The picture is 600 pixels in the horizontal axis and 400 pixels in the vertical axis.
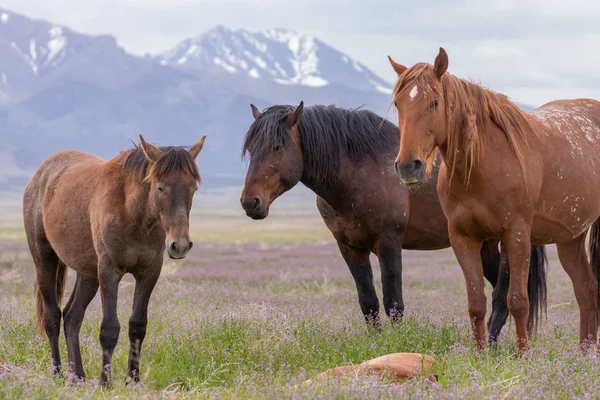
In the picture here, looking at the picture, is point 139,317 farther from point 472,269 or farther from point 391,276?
point 472,269

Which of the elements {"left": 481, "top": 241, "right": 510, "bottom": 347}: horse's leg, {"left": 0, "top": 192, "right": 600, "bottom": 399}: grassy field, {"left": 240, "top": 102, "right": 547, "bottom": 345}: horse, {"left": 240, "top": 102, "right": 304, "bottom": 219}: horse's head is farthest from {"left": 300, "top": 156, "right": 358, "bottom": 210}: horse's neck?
{"left": 481, "top": 241, "right": 510, "bottom": 347}: horse's leg

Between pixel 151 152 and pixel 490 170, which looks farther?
pixel 151 152

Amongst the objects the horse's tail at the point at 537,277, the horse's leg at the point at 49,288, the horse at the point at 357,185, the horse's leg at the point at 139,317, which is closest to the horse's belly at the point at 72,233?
the horse's leg at the point at 49,288

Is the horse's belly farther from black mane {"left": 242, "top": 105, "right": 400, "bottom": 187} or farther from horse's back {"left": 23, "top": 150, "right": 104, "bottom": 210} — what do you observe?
black mane {"left": 242, "top": 105, "right": 400, "bottom": 187}

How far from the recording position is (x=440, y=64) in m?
6.35

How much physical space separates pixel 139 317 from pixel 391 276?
2.63m

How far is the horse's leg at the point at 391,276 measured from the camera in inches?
330

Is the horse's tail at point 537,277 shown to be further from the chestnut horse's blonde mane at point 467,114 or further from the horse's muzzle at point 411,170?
the horse's muzzle at point 411,170

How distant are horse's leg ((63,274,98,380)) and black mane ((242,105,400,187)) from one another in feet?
6.38

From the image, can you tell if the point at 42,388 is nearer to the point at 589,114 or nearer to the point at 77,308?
the point at 77,308

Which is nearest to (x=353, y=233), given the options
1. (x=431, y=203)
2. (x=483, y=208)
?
(x=431, y=203)

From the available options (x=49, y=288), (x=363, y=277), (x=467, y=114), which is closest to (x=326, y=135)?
(x=363, y=277)

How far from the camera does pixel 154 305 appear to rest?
11.9 m

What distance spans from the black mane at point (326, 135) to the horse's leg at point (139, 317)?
5.47 feet
